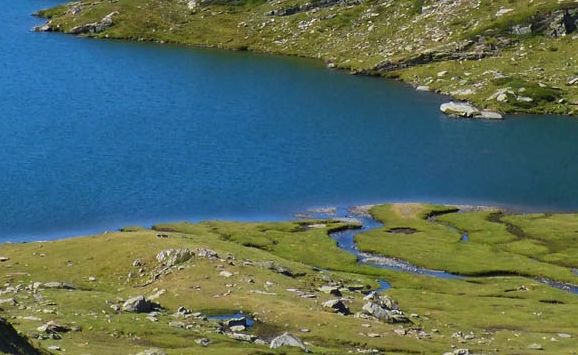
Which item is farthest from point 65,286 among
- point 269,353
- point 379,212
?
point 379,212

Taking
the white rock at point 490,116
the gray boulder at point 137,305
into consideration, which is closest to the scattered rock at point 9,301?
the gray boulder at point 137,305

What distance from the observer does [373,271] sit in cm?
8650

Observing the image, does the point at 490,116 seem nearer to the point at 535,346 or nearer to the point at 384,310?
the point at 384,310

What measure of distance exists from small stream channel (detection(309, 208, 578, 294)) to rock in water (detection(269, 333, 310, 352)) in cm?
2791

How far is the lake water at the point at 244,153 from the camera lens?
111 meters

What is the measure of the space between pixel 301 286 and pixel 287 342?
19579 mm

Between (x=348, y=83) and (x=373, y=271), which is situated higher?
(x=348, y=83)

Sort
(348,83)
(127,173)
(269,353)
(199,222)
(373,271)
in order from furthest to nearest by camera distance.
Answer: (348,83) < (127,173) < (199,222) < (373,271) < (269,353)

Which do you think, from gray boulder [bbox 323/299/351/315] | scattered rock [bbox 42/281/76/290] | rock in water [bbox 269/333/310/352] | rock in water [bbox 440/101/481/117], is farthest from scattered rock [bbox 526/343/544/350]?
rock in water [bbox 440/101/481/117]

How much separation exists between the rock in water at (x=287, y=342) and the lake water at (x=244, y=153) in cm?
5067

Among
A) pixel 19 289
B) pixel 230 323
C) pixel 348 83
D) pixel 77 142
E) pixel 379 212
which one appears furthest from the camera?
pixel 348 83

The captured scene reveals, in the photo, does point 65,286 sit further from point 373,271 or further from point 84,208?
point 84,208

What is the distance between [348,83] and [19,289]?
446 feet

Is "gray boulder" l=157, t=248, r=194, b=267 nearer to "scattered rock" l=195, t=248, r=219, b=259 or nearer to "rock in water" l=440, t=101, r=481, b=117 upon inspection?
"scattered rock" l=195, t=248, r=219, b=259
